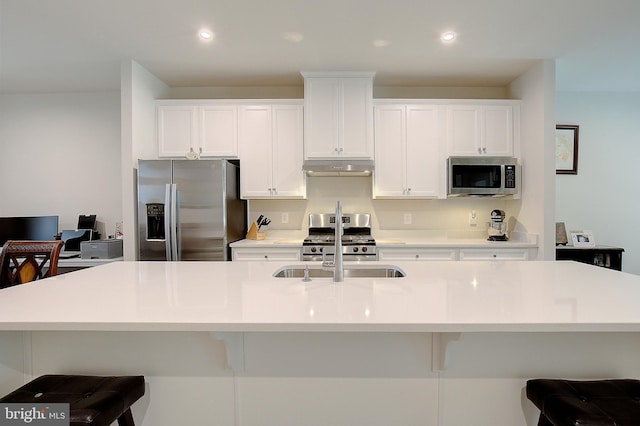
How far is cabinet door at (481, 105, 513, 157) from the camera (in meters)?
3.43

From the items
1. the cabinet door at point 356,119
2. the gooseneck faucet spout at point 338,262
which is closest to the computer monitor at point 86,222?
the cabinet door at point 356,119

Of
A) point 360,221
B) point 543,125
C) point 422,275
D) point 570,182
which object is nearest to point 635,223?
point 570,182

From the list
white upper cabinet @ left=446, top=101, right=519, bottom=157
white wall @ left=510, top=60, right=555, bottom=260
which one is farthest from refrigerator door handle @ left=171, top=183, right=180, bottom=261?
white wall @ left=510, top=60, right=555, bottom=260

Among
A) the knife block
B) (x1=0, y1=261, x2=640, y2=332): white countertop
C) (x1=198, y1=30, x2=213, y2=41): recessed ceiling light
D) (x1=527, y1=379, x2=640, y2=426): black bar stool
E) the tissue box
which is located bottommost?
(x1=527, y1=379, x2=640, y2=426): black bar stool

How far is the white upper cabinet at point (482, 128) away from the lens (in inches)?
135

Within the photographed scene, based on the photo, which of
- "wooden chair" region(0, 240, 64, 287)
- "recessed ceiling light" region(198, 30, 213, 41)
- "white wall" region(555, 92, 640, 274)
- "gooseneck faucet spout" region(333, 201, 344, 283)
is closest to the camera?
"gooseneck faucet spout" region(333, 201, 344, 283)

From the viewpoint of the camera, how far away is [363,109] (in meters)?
3.38

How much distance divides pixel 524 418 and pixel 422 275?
2.15ft

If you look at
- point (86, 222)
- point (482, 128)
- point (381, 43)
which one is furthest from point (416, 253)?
point (86, 222)

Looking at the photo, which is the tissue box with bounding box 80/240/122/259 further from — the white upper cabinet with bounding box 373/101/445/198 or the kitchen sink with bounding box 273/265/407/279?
the white upper cabinet with bounding box 373/101/445/198

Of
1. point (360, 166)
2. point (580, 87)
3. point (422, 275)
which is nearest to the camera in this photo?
point (422, 275)

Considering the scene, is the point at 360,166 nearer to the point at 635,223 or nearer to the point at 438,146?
the point at 438,146

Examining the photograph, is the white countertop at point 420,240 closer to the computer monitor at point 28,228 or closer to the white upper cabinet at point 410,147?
the white upper cabinet at point 410,147

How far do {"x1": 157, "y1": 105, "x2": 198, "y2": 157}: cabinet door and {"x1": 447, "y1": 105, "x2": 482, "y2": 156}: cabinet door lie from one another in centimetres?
276
